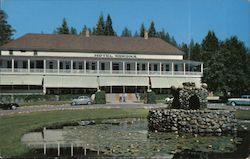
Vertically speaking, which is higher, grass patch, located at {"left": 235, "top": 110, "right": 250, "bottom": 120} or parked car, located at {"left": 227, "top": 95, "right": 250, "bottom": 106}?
parked car, located at {"left": 227, "top": 95, "right": 250, "bottom": 106}

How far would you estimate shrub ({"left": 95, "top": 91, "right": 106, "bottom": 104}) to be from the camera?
986 inches

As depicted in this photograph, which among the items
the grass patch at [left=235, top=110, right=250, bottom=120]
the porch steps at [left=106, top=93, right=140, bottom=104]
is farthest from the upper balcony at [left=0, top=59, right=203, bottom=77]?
the grass patch at [left=235, top=110, right=250, bottom=120]

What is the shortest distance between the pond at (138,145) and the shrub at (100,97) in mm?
11531

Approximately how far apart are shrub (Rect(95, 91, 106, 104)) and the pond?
37.8ft

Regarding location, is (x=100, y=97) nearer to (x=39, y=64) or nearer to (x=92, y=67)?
(x=92, y=67)

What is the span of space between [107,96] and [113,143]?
49.6ft

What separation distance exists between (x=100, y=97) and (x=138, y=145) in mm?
15213

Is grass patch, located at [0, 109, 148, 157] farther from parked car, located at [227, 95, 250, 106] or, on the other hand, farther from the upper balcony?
parked car, located at [227, 95, 250, 106]

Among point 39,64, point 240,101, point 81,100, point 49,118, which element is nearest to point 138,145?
point 49,118

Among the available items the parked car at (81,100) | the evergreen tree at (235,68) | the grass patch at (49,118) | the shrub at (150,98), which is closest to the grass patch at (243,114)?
the evergreen tree at (235,68)

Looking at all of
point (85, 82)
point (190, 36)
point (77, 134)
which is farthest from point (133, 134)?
point (85, 82)

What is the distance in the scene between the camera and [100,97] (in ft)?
83.7

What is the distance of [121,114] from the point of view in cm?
2153

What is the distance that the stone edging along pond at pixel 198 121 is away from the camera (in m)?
13.3
